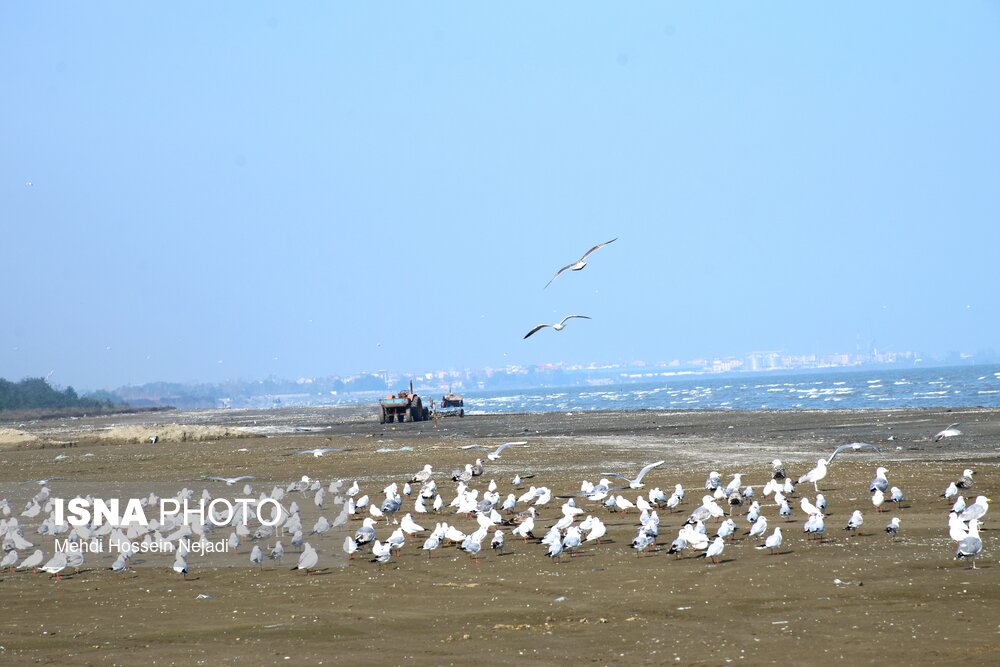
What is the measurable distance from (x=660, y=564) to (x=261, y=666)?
227 inches

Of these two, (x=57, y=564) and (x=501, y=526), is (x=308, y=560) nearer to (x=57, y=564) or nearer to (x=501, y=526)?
(x=57, y=564)

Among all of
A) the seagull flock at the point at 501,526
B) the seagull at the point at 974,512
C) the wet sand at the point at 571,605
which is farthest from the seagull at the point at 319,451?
the seagull at the point at 974,512

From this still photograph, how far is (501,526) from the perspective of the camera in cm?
1828

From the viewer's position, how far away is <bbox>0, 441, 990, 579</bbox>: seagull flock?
48.9 feet

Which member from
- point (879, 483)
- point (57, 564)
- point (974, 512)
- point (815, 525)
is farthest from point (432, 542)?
point (879, 483)

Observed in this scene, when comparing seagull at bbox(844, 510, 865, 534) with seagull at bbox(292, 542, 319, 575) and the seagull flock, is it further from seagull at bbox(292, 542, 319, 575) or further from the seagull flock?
seagull at bbox(292, 542, 319, 575)

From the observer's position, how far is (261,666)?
10102 mm

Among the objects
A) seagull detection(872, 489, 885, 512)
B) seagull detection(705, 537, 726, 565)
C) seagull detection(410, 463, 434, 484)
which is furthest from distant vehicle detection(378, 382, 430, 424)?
seagull detection(705, 537, 726, 565)

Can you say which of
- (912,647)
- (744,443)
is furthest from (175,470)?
(912,647)

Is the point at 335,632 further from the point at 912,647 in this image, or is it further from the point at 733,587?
the point at 912,647

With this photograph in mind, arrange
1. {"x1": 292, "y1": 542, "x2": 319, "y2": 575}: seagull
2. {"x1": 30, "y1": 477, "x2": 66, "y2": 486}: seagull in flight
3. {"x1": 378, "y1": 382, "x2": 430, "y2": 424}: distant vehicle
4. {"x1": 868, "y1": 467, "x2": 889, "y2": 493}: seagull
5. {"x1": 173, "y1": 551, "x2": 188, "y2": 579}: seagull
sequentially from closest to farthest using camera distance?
{"x1": 173, "y1": 551, "x2": 188, "y2": 579}: seagull → {"x1": 292, "y1": 542, "x2": 319, "y2": 575}: seagull → {"x1": 868, "y1": 467, "x2": 889, "y2": 493}: seagull → {"x1": 30, "y1": 477, "x2": 66, "y2": 486}: seagull in flight → {"x1": 378, "y1": 382, "x2": 430, "y2": 424}: distant vehicle

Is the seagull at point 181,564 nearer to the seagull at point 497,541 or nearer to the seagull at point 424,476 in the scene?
the seagull at point 497,541

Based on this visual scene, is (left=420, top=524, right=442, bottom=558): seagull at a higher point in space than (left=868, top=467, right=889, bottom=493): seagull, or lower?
lower

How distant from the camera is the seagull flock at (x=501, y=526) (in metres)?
14.9
